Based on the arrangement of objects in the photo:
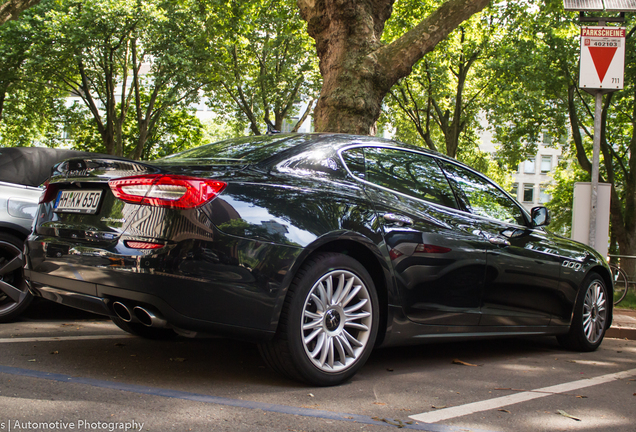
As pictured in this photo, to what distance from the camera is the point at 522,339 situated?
652 cm

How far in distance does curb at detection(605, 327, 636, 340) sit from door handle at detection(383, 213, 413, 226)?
14.6 ft

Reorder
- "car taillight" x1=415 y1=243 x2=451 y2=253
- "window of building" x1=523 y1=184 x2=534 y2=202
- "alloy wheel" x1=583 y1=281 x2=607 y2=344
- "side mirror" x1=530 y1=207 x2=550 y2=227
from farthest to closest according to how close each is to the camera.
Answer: "window of building" x1=523 y1=184 x2=534 y2=202
"alloy wheel" x1=583 y1=281 x2=607 y2=344
"side mirror" x1=530 y1=207 x2=550 y2=227
"car taillight" x1=415 y1=243 x2=451 y2=253

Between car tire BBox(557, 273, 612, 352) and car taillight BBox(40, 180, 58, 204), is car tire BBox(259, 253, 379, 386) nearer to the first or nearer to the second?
car taillight BBox(40, 180, 58, 204)

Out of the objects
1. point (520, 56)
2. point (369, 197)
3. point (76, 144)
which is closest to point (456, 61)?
point (520, 56)

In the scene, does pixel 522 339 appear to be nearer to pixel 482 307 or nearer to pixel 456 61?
pixel 482 307

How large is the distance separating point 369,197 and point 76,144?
31.9 meters

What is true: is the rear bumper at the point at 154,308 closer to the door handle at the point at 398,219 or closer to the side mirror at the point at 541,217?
the door handle at the point at 398,219

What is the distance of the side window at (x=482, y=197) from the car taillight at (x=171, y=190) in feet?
7.04

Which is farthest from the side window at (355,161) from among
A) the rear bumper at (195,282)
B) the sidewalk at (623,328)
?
the sidewalk at (623,328)

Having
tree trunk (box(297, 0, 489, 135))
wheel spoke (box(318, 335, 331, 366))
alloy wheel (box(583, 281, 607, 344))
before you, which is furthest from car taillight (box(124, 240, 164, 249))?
tree trunk (box(297, 0, 489, 135))

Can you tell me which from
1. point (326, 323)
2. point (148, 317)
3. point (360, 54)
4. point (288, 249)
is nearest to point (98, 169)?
point (148, 317)

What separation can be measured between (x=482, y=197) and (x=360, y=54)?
4503mm

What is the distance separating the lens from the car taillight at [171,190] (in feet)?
10.5

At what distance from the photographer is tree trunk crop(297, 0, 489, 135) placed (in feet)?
28.5
